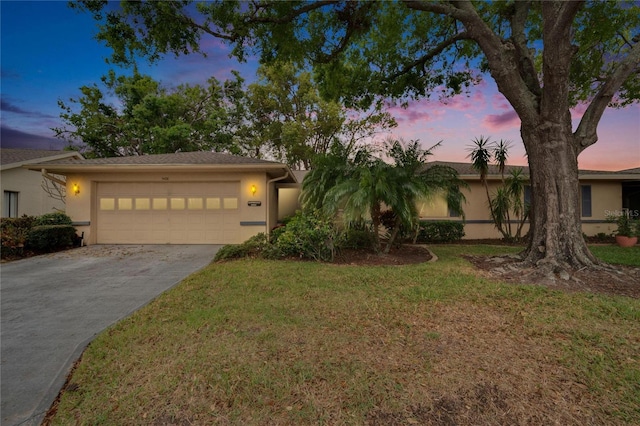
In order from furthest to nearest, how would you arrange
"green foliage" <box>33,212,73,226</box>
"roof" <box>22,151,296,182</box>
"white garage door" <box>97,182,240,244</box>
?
1. "white garage door" <box>97,182,240,244</box>
2. "green foliage" <box>33,212,73,226</box>
3. "roof" <box>22,151,296,182</box>

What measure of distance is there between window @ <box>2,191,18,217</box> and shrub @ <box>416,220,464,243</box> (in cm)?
1690

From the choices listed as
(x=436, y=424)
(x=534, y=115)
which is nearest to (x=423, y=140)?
(x=534, y=115)

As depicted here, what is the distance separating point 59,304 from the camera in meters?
4.17

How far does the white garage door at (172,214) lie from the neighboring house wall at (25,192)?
13.2 feet

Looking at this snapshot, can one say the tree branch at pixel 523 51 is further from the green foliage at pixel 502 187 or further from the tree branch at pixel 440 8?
the green foliage at pixel 502 187

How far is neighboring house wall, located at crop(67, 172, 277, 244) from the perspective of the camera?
31.9ft

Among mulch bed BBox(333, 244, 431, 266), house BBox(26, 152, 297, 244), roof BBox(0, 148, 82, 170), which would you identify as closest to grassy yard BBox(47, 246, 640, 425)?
mulch bed BBox(333, 244, 431, 266)

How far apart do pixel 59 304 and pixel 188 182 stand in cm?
630

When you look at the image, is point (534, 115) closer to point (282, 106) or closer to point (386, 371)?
point (386, 371)

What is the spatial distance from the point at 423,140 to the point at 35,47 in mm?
11755

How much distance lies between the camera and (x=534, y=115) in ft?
18.9

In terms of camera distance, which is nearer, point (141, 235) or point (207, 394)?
point (207, 394)

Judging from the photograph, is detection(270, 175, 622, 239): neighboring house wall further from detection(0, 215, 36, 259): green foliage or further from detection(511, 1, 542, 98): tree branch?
detection(0, 215, 36, 259): green foliage

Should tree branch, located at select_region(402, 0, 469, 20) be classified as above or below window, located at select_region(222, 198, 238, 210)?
above
